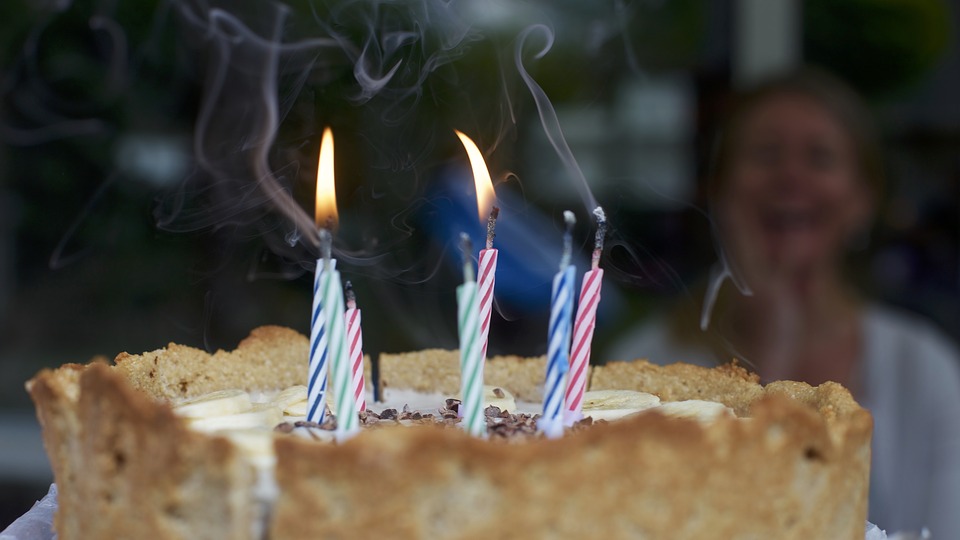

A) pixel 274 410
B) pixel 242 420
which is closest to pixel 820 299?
pixel 274 410

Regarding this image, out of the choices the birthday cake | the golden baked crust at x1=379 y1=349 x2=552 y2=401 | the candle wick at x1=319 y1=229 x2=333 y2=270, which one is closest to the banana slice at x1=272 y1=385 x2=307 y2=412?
the birthday cake

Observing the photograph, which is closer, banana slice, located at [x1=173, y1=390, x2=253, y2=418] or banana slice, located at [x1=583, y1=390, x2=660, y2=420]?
banana slice, located at [x1=173, y1=390, x2=253, y2=418]

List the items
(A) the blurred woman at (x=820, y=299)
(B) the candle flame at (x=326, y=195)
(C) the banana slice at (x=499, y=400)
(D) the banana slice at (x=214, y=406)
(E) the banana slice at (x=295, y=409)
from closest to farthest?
(B) the candle flame at (x=326, y=195) → (D) the banana slice at (x=214, y=406) → (E) the banana slice at (x=295, y=409) → (C) the banana slice at (x=499, y=400) → (A) the blurred woman at (x=820, y=299)

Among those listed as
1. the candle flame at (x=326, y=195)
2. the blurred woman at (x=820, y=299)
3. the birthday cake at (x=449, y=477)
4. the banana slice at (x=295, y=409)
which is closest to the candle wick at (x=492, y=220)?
the candle flame at (x=326, y=195)

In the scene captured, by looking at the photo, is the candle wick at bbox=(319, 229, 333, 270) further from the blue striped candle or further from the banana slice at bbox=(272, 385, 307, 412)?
the banana slice at bbox=(272, 385, 307, 412)

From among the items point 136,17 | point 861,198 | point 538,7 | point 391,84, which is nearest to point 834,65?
point 861,198

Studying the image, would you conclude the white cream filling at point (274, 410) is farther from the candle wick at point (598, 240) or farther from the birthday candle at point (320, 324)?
the candle wick at point (598, 240)

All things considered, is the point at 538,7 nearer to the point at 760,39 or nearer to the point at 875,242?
the point at 760,39

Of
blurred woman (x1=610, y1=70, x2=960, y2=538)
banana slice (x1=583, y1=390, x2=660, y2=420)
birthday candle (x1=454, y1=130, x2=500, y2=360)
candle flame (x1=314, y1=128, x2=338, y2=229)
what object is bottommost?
blurred woman (x1=610, y1=70, x2=960, y2=538)
